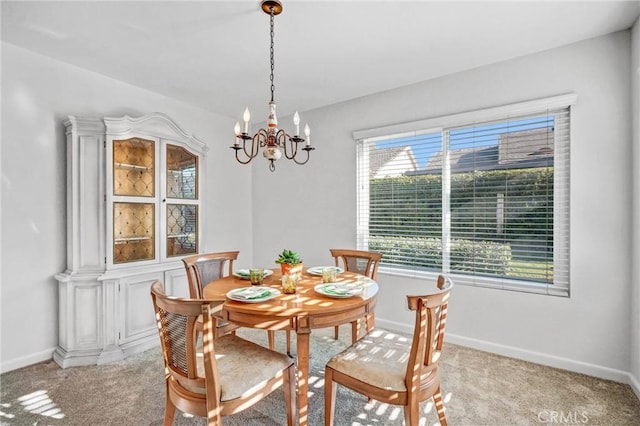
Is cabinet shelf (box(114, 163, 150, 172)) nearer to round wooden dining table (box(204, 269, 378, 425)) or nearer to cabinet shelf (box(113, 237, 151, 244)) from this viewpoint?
cabinet shelf (box(113, 237, 151, 244))

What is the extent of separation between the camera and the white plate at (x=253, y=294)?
167 cm

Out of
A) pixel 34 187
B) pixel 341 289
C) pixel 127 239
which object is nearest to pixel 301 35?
pixel 341 289

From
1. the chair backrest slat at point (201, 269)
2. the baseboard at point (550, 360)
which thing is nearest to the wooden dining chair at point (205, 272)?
the chair backrest slat at point (201, 269)

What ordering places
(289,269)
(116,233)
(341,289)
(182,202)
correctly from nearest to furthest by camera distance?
(341,289)
(289,269)
(116,233)
(182,202)

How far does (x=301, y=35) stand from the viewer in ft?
7.41

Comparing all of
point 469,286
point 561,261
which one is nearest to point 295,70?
point 469,286

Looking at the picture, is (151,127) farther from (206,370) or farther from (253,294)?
(206,370)

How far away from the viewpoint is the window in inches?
98.1

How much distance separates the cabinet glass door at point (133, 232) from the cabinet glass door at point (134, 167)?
0.14 metres

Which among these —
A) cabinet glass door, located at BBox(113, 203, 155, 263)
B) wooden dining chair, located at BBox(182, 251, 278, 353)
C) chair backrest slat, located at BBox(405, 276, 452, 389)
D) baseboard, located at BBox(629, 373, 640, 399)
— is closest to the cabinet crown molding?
cabinet glass door, located at BBox(113, 203, 155, 263)

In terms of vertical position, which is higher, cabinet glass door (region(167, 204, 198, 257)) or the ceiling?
the ceiling

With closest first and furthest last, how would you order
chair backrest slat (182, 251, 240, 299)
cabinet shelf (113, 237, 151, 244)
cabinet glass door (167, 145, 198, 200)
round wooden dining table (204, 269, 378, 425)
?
round wooden dining table (204, 269, 378, 425) < chair backrest slat (182, 251, 240, 299) < cabinet shelf (113, 237, 151, 244) < cabinet glass door (167, 145, 198, 200)

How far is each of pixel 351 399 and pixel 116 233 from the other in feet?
7.88

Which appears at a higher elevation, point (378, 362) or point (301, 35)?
point (301, 35)
